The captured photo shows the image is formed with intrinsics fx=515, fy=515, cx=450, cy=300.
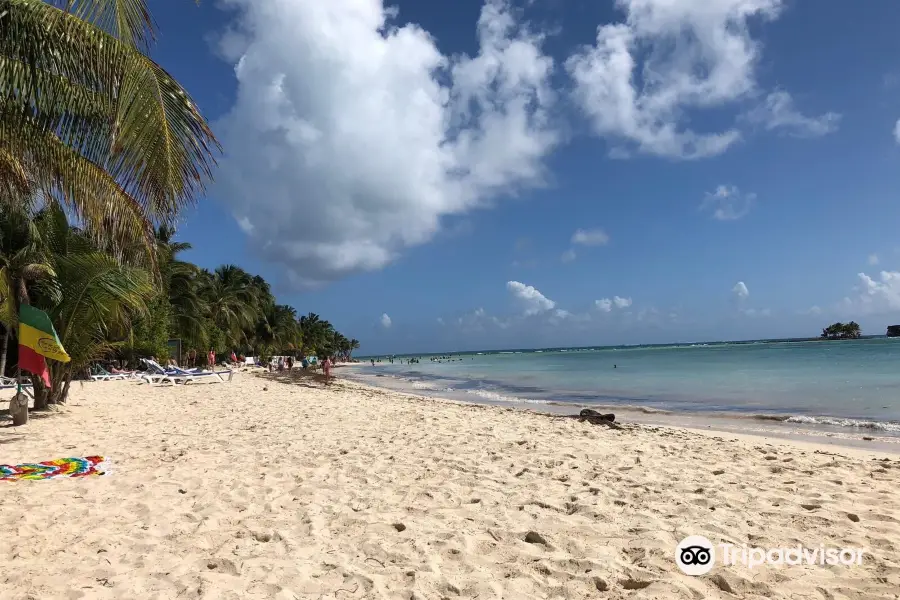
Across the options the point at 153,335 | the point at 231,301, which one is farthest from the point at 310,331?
the point at 153,335

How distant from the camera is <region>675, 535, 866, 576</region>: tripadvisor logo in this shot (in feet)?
10.0

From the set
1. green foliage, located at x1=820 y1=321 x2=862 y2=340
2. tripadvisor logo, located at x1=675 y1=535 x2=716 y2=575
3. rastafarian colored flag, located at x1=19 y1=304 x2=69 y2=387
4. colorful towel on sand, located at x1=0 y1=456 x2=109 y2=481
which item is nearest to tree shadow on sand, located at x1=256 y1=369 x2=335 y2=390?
rastafarian colored flag, located at x1=19 y1=304 x2=69 y2=387

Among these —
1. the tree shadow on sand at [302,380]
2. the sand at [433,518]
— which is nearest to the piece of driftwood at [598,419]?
the sand at [433,518]

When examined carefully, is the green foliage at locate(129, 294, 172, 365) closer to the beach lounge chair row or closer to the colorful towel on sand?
the beach lounge chair row

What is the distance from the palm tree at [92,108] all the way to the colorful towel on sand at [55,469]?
256 centimetres

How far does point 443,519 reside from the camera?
3850mm

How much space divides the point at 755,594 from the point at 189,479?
470cm

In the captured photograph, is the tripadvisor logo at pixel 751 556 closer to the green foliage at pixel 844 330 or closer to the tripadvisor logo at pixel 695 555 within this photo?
the tripadvisor logo at pixel 695 555

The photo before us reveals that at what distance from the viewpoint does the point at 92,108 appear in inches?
164

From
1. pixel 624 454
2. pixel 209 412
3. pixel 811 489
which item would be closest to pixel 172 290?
pixel 209 412

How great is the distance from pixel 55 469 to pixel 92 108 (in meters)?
3.47

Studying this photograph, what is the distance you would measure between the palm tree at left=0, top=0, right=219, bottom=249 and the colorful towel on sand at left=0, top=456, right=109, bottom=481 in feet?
8.39

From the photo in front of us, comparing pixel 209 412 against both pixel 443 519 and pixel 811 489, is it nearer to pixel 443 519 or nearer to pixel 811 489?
pixel 443 519

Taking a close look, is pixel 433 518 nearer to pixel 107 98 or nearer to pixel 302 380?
pixel 107 98
